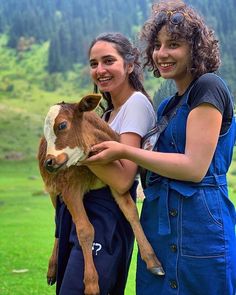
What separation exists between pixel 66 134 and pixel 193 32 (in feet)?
1.24

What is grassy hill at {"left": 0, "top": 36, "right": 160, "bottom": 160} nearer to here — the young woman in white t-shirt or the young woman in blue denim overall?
the young woman in white t-shirt

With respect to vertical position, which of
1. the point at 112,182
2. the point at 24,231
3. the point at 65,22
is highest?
the point at 65,22

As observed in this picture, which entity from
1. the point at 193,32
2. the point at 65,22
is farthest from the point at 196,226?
the point at 65,22

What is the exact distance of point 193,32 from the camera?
1.21 meters

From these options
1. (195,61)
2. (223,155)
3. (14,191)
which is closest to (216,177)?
(223,155)

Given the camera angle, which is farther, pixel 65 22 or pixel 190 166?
pixel 65 22

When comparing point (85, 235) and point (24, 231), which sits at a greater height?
point (85, 235)

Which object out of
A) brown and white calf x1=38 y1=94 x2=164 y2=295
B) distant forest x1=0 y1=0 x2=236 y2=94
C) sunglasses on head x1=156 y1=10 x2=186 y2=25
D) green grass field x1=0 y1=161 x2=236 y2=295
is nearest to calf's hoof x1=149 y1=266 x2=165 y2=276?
brown and white calf x1=38 y1=94 x2=164 y2=295

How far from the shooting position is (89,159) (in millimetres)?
1208

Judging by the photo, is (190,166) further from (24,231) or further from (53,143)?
(24,231)

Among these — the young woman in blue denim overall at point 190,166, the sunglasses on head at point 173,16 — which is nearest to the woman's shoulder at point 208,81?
the young woman in blue denim overall at point 190,166

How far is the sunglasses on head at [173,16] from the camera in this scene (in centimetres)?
120

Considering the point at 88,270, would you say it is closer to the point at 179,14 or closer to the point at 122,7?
the point at 179,14

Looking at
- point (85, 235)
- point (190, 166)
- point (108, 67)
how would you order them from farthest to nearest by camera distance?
point (108, 67), point (85, 235), point (190, 166)
